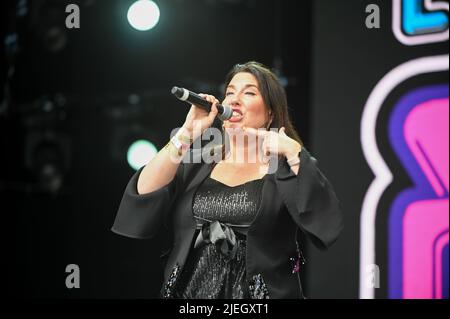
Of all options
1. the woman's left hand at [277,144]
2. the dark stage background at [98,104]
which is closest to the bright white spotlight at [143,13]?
the dark stage background at [98,104]

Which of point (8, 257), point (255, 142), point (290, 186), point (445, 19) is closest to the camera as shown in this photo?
point (290, 186)

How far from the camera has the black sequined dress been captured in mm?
1718

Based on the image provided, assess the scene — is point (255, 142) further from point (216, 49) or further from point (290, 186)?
point (216, 49)

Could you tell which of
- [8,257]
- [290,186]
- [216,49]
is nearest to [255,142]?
[290,186]

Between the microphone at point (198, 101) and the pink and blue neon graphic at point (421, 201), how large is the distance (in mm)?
1309

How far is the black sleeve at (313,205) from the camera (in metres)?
1.68

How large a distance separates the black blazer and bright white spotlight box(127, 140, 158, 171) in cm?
170

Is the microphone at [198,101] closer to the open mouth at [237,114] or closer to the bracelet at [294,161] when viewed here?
the open mouth at [237,114]

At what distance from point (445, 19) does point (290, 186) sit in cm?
147

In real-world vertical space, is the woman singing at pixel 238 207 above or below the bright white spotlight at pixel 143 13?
below

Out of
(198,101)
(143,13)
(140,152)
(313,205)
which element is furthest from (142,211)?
(140,152)

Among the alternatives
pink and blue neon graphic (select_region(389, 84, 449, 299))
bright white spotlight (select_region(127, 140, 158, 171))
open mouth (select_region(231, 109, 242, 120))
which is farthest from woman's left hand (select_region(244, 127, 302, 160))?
bright white spotlight (select_region(127, 140, 158, 171))

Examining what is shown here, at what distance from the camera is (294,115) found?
10.7 ft

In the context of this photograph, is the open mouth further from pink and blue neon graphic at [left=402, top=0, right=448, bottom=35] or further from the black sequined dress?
pink and blue neon graphic at [left=402, top=0, right=448, bottom=35]
